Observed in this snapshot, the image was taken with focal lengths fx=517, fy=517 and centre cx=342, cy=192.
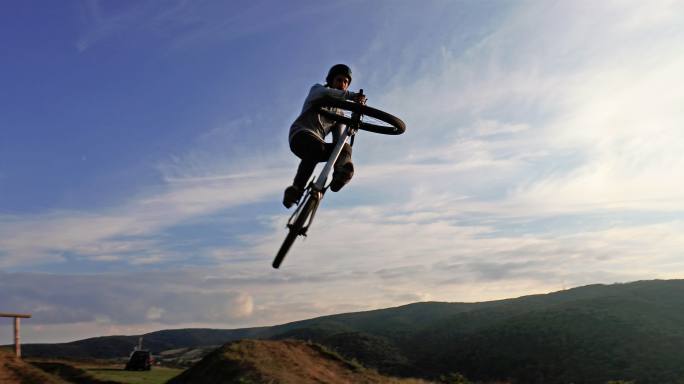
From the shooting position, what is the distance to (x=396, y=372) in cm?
8312

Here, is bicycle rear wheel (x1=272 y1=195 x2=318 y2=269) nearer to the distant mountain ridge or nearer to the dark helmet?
the dark helmet

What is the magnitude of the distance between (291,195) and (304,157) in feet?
2.02

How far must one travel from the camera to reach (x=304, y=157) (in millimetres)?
7840

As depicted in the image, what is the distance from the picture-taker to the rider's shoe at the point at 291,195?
7.73 m

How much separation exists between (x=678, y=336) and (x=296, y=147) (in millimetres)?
83658

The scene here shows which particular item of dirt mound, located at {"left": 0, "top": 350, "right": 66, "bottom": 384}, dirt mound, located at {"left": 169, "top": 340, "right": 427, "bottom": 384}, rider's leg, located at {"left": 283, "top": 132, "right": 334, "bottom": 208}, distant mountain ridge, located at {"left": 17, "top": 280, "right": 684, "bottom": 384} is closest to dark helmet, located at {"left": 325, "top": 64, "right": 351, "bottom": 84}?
rider's leg, located at {"left": 283, "top": 132, "right": 334, "bottom": 208}

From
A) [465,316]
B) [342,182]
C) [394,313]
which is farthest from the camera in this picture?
[394,313]

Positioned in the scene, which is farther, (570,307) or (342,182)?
(570,307)

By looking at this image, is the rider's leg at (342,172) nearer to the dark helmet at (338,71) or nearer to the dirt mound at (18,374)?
the dark helmet at (338,71)

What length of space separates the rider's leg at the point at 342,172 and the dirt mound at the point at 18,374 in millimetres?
16626

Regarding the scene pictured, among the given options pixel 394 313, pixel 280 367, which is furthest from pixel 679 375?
pixel 394 313

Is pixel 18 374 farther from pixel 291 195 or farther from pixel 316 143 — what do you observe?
pixel 316 143

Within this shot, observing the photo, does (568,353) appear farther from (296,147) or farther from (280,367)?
(296,147)

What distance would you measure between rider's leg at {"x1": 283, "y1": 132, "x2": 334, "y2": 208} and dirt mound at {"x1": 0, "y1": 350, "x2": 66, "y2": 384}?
16.0m
